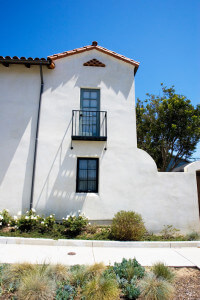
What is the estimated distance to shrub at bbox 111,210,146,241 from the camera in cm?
647

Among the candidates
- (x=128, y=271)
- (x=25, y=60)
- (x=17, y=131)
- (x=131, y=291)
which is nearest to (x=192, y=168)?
(x=128, y=271)

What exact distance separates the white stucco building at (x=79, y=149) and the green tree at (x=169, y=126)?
16.3 ft

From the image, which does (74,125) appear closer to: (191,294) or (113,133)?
(113,133)

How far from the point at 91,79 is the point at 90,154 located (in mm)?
3595

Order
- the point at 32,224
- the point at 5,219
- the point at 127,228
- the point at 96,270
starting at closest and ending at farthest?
the point at 96,270, the point at 127,228, the point at 32,224, the point at 5,219

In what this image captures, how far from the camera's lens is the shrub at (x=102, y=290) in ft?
9.99

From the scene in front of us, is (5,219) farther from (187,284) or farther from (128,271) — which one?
(187,284)

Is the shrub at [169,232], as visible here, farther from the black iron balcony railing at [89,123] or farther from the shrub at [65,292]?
the shrub at [65,292]

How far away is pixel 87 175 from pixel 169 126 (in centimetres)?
776

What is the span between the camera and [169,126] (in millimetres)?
13359

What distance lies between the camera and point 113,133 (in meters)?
8.70

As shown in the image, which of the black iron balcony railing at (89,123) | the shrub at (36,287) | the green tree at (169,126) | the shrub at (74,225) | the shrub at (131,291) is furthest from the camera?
the green tree at (169,126)

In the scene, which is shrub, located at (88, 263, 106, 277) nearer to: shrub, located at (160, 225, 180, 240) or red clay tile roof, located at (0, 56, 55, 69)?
shrub, located at (160, 225, 180, 240)

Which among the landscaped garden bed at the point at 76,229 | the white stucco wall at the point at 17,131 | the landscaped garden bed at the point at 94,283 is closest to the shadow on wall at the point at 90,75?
the white stucco wall at the point at 17,131
